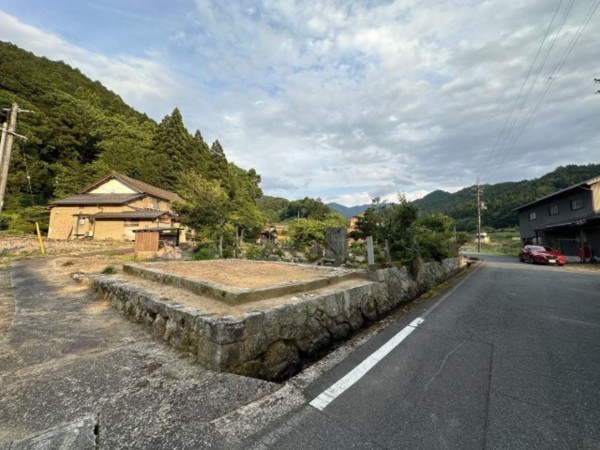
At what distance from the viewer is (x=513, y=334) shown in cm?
393

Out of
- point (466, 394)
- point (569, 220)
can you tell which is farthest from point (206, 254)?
point (569, 220)

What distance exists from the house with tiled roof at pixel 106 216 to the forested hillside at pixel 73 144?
498cm

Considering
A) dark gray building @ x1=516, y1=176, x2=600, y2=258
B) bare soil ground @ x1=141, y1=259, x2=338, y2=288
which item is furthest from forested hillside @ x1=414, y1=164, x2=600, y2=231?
bare soil ground @ x1=141, y1=259, x2=338, y2=288

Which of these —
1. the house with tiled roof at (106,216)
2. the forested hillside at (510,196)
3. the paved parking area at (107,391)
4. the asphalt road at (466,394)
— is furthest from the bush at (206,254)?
the forested hillside at (510,196)

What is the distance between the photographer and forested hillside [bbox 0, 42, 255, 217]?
29156mm

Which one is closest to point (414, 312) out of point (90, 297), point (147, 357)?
point (147, 357)

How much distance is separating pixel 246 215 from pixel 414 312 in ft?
44.9

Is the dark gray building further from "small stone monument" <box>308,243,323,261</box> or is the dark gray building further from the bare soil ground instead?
the bare soil ground

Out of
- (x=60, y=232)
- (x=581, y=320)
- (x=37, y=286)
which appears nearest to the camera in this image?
(x=581, y=320)

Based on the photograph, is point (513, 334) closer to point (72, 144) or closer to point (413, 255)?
point (413, 255)

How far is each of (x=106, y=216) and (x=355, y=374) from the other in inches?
1089

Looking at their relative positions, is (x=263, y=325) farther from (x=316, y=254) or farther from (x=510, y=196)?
(x=510, y=196)

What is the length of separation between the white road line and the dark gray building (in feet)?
69.7

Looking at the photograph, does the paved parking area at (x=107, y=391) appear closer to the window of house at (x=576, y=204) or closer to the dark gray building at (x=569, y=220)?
the dark gray building at (x=569, y=220)
